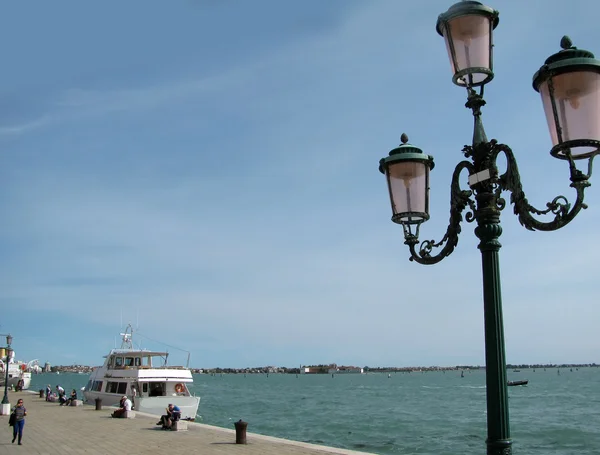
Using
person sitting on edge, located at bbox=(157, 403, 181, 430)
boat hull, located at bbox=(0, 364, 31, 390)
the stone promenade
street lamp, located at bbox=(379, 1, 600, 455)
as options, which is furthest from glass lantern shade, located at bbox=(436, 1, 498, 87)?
boat hull, located at bbox=(0, 364, 31, 390)

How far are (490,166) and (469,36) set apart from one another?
51.6 inches

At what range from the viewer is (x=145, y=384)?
38.2 meters

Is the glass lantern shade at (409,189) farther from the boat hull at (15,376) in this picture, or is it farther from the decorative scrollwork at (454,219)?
the boat hull at (15,376)

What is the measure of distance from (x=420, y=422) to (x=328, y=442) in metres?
16.0

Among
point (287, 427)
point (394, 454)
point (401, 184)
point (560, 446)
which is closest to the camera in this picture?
point (401, 184)

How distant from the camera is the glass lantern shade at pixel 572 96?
502 cm

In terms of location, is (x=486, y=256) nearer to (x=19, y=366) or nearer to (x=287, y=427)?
(x=287, y=427)

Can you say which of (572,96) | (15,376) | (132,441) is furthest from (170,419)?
(15,376)

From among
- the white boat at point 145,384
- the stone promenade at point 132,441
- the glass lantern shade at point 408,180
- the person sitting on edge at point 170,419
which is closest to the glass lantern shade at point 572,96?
the glass lantern shade at point 408,180

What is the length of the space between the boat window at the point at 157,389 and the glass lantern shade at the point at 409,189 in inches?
1329

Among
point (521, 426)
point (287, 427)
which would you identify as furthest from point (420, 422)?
point (287, 427)

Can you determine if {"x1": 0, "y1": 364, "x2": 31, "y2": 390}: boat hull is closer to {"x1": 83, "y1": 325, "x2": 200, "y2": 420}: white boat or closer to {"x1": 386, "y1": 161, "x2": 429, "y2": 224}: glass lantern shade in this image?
{"x1": 83, "y1": 325, "x2": 200, "y2": 420}: white boat

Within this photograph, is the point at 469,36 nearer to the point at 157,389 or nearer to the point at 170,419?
the point at 170,419

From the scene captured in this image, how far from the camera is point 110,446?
1892 cm
